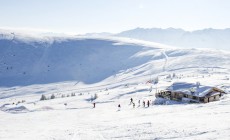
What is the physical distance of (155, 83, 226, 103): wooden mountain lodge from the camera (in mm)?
64875

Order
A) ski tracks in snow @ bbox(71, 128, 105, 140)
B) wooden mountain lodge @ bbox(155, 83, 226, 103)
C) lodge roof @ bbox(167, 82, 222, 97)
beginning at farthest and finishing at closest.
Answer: lodge roof @ bbox(167, 82, 222, 97)
wooden mountain lodge @ bbox(155, 83, 226, 103)
ski tracks in snow @ bbox(71, 128, 105, 140)

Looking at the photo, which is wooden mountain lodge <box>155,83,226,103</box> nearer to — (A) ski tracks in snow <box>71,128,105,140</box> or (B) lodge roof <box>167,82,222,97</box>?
(B) lodge roof <box>167,82,222,97</box>

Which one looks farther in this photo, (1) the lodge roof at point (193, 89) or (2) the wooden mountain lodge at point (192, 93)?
(1) the lodge roof at point (193, 89)

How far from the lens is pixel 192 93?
216 ft

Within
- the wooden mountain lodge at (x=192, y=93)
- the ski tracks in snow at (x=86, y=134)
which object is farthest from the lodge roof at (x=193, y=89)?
the ski tracks in snow at (x=86, y=134)

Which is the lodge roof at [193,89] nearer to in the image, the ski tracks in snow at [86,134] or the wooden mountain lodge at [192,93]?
the wooden mountain lodge at [192,93]

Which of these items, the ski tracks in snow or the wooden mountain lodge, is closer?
the ski tracks in snow

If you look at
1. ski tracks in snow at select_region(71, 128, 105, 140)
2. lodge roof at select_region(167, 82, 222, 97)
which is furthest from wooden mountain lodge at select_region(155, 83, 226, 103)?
ski tracks in snow at select_region(71, 128, 105, 140)

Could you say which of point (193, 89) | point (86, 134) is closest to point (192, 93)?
point (193, 89)

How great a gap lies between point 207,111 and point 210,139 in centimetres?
1659

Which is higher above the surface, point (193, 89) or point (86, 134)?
point (193, 89)

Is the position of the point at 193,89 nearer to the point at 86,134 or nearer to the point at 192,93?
the point at 192,93

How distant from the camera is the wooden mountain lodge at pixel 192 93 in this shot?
6488cm

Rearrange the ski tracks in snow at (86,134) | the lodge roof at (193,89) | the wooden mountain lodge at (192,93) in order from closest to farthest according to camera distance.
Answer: the ski tracks in snow at (86,134) < the wooden mountain lodge at (192,93) < the lodge roof at (193,89)
